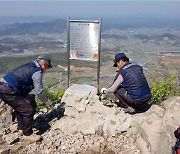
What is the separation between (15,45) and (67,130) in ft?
304

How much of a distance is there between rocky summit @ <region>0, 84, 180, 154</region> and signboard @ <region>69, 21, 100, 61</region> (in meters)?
0.94

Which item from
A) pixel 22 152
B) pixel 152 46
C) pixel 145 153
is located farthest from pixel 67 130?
pixel 152 46

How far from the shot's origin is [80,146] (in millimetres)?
6691

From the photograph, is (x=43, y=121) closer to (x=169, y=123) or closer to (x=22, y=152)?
(x=22, y=152)

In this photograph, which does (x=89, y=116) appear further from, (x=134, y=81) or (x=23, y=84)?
(x=23, y=84)

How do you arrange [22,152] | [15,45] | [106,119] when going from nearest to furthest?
[22,152]
[106,119]
[15,45]

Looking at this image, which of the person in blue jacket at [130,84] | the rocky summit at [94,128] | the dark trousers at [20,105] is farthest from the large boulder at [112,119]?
the dark trousers at [20,105]

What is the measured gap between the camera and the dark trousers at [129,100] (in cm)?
689

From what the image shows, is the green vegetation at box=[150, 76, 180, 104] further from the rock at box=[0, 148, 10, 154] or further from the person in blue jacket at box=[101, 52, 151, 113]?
the rock at box=[0, 148, 10, 154]

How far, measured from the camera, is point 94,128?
708 centimetres

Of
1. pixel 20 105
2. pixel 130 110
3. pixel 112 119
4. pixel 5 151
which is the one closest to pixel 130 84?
pixel 130 110

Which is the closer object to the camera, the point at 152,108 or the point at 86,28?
the point at 152,108

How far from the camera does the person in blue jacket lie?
6.77 meters

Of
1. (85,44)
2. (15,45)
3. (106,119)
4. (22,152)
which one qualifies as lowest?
(15,45)
